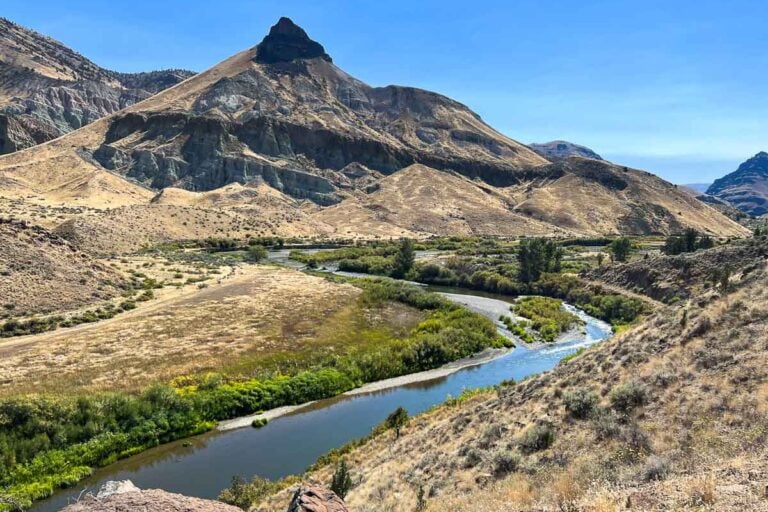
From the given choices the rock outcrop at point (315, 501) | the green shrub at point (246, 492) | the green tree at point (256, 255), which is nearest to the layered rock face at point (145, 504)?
the rock outcrop at point (315, 501)

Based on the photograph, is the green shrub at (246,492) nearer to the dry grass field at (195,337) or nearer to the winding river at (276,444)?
the winding river at (276,444)

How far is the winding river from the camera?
28094 mm

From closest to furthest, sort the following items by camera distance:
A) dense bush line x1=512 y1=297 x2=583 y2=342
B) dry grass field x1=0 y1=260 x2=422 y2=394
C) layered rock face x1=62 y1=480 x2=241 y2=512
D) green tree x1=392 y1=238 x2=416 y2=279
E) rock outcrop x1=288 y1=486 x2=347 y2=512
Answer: layered rock face x1=62 y1=480 x2=241 y2=512
rock outcrop x1=288 y1=486 x2=347 y2=512
dry grass field x1=0 y1=260 x2=422 y2=394
dense bush line x1=512 y1=297 x2=583 y2=342
green tree x1=392 y1=238 x2=416 y2=279

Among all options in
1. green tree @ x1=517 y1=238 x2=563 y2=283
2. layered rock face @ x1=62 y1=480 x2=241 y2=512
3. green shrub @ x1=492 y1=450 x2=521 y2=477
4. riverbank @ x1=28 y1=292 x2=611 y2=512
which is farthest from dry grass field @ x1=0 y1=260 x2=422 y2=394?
green tree @ x1=517 y1=238 x2=563 y2=283

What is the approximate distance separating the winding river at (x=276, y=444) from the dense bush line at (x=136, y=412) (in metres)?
1.02

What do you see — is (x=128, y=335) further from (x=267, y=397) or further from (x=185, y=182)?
(x=185, y=182)

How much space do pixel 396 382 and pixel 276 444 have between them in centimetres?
1452

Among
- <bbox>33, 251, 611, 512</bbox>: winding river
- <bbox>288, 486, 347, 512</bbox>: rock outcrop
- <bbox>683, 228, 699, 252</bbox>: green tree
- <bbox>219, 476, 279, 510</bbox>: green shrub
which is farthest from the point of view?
<bbox>683, 228, 699, 252</bbox>: green tree

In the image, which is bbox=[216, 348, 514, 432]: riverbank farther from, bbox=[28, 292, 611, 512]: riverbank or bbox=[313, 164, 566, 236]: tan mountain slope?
bbox=[313, 164, 566, 236]: tan mountain slope

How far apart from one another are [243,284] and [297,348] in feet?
103

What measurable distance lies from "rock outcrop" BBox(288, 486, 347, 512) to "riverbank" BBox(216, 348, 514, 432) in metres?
24.5

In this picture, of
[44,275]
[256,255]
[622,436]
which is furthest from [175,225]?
[622,436]

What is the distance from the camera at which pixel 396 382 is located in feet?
147

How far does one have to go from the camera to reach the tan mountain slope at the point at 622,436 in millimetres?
12201
